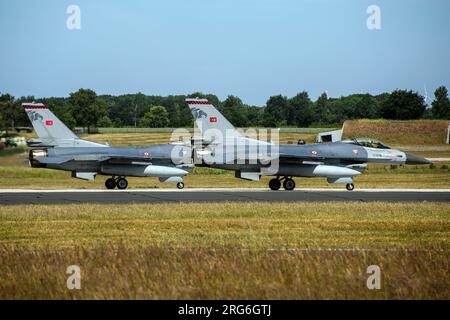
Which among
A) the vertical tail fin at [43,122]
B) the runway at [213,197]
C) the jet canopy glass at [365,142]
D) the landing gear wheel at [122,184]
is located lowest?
the landing gear wheel at [122,184]

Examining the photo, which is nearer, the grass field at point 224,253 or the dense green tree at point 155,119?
the grass field at point 224,253

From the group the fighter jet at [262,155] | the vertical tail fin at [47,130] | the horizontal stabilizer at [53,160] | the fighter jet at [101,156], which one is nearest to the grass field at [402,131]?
the fighter jet at [262,155]

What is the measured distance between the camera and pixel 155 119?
85.1m

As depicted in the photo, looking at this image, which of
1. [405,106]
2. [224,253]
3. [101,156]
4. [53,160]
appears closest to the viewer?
[224,253]

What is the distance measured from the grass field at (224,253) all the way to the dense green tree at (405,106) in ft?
218

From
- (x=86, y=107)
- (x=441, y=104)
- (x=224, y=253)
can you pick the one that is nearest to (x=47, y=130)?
(x=224, y=253)

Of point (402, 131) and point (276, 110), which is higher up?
point (276, 110)

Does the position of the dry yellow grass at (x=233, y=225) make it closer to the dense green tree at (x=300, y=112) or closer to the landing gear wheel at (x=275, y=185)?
the landing gear wheel at (x=275, y=185)

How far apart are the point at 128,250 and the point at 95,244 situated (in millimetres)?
1692

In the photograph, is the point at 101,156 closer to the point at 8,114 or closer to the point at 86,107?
the point at 8,114

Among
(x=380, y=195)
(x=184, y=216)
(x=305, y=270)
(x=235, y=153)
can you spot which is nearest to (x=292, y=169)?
(x=235, y=153)

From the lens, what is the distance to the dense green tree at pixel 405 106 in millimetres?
84312

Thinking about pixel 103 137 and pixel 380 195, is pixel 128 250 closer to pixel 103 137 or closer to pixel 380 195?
pixel 380 195

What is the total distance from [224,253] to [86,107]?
49607mm
